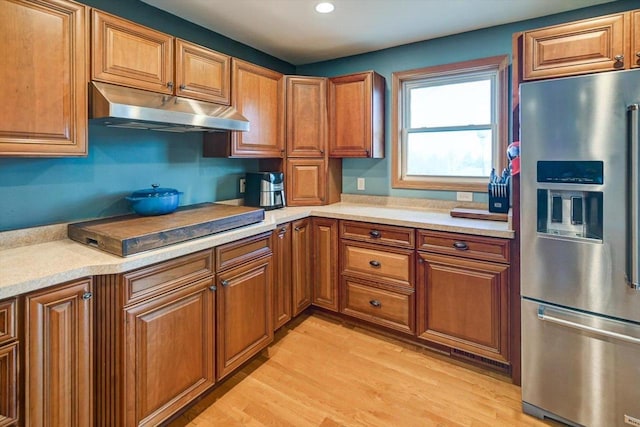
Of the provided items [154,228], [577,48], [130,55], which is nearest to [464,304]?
[577,48]

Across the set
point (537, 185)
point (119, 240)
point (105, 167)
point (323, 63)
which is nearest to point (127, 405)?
point (119, 240)

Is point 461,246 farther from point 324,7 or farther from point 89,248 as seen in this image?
point 89,248

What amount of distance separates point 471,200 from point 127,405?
2681mm

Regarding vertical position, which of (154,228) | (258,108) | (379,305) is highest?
(258,108)

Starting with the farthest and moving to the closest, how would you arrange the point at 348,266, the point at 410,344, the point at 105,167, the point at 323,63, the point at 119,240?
the point at 323,63, the point at 348,266, the point at 410,344, the point at 105,167, the point at 119,240

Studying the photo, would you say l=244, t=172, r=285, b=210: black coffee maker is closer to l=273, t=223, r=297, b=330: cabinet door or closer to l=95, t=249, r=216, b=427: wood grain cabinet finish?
l=273, t=223, r=297, b=330: cabinet door

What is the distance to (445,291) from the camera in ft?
7.84

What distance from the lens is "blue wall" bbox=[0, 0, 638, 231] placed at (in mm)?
1841

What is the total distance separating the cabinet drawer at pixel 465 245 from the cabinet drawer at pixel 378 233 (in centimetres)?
10

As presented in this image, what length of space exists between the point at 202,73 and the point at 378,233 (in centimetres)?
170

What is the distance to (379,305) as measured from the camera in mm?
2697

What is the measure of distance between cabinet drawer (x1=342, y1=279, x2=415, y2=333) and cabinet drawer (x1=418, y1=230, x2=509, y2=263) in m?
0.41

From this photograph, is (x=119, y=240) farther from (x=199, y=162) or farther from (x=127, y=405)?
(x=199, y=162)

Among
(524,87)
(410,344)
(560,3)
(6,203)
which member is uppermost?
(560,3)
